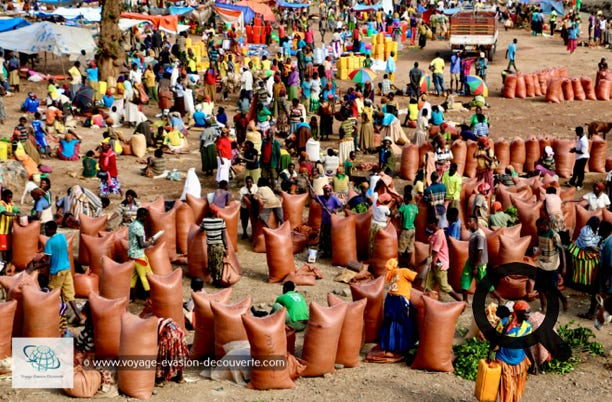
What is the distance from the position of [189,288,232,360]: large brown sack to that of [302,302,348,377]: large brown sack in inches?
37.0

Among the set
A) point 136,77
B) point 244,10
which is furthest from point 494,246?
point 244,10

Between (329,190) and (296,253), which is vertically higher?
(329,190)

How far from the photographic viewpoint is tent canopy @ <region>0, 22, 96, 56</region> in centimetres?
2400

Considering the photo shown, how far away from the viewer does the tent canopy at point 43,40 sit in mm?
24000

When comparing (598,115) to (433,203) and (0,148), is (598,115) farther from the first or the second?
(0,148)

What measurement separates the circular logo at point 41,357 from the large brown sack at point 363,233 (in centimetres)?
461

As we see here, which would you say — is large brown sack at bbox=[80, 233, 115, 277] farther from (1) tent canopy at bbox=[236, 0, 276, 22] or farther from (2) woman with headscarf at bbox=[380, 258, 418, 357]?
(1) tent canopy at bbox=[236, 0, 276, 22]

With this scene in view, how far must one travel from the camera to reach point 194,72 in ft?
87.0

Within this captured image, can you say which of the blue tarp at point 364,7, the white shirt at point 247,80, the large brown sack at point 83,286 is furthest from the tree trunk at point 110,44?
the blue tarp at point 364,7

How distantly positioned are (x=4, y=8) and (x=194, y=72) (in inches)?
572

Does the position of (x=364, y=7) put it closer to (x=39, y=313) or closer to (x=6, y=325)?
(x=39, y=313)

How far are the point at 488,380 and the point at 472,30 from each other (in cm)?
2216

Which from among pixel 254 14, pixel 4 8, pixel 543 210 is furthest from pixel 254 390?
pixel 4 8

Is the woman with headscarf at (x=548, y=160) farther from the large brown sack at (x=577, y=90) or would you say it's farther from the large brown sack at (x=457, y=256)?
the large brown sack at (x=577, y=90)
